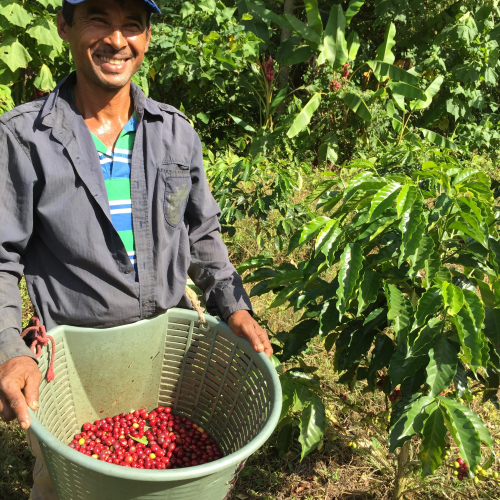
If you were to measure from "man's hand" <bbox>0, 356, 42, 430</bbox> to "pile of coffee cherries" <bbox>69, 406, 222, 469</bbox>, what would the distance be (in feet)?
1.54

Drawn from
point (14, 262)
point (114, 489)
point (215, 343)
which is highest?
point (14, 262)

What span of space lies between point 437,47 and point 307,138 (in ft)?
7.38

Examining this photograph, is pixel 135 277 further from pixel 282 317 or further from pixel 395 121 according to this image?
pixel 395 121

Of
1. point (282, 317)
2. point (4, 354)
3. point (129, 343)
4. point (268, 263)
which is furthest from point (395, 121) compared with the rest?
point (4, 354)

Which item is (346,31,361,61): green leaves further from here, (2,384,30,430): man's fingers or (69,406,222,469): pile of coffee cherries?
(2,384,30,430): man's fingers

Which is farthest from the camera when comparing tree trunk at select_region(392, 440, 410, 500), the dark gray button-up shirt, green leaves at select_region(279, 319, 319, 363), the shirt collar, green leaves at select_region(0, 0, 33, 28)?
green leaves at select_region(0, 0, 33, 28)

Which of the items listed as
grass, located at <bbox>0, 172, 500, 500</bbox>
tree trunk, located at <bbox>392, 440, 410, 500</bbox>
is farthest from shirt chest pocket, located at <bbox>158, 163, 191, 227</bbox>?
tree trunk, located at <bbox>392, 440, 410, 500</bbox>

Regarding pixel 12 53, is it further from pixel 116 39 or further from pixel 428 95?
pixel 428 95

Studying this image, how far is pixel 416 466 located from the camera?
6.82 ft

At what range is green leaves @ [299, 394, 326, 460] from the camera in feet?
6.20

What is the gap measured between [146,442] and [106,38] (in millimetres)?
1304

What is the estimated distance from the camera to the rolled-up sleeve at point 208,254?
186 cm

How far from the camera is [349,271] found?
1599mm

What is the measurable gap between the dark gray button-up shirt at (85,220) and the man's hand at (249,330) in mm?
38
